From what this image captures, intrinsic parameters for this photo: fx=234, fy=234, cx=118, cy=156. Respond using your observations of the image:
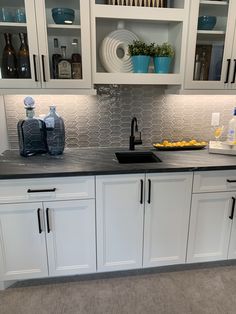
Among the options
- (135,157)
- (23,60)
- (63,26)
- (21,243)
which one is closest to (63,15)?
(63,26)

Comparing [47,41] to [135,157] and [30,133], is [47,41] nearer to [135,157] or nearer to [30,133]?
[30,133]

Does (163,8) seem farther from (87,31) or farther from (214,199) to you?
(214,199)

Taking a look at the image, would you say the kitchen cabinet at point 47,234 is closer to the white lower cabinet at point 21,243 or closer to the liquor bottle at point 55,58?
the white lower cabinet at point 21,243

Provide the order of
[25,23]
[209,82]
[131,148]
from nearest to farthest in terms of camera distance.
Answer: [25,23] < [209,82] < [131,148]

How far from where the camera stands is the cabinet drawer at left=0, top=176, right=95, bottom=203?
1522 millimetres

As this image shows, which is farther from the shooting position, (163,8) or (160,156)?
(160,156)

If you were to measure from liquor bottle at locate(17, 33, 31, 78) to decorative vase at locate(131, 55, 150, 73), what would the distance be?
0.78 metres

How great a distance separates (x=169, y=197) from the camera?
1.69 m

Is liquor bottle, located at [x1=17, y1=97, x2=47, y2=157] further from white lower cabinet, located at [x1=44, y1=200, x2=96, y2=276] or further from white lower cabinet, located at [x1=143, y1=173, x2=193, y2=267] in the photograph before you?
white lower cabinet, located at [x1=143, y1=173, x2=193, y2=267]

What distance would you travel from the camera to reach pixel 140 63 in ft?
5.95

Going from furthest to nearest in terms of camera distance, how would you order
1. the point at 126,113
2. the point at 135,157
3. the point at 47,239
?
the point at 126,113
the point at 135,157
the point at 47,239

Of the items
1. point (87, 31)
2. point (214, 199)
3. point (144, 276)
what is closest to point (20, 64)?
point (87, 31)

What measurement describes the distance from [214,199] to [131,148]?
0.79 m

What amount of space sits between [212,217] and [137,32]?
5.32 ft
